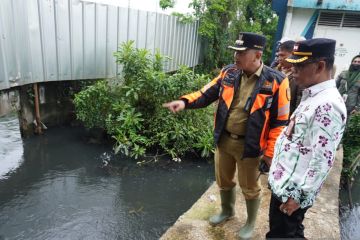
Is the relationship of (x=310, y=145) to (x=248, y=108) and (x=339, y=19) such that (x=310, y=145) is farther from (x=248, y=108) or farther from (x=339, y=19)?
(x=339, y=19)

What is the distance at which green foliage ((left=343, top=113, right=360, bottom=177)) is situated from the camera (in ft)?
17.1

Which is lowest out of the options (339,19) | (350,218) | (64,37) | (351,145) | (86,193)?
(350,218)

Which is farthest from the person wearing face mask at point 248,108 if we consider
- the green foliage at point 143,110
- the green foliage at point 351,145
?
the green foliage at point 351,145

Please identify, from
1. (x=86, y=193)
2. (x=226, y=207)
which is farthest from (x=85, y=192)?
(x=226, y=207)

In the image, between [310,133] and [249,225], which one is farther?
[249,225]

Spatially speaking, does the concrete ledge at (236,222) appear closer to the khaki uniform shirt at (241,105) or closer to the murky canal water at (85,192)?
the murky canal water at (85,192)

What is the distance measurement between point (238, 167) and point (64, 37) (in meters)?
3.97

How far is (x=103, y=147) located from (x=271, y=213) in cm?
421

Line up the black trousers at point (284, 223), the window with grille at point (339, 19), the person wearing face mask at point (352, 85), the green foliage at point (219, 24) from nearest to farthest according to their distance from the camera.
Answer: the black trousers at point (284, 223) < the person wearing face mask at point (352, 85) < the window with grille at point (339, 19) < the green foliage at point (219, 24)

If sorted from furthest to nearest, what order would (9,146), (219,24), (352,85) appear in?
(219,24) < (9,146) < (352,85)

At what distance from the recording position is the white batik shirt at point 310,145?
5.27 feet

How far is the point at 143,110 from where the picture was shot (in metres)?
5.82

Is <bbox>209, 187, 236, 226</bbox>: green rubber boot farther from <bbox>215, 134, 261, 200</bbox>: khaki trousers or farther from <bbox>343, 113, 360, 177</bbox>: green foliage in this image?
<bbox>343, 113, 360, 177</bbox>: green foliage

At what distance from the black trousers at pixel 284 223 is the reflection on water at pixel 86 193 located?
6.15 ft
